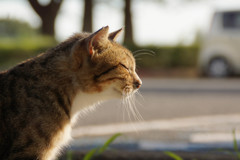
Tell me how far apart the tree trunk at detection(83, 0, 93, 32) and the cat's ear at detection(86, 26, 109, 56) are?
1517 centimetres

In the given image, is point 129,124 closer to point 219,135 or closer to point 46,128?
point 219,135

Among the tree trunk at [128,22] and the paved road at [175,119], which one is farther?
the tree trunk at [128,22]

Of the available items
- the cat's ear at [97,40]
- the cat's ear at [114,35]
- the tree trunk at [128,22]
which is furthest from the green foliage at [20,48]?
the cat's ear at [97,40]

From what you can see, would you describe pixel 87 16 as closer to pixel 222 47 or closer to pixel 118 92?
pixel 222 47

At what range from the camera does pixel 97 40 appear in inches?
111

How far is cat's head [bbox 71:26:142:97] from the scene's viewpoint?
2.79 metres

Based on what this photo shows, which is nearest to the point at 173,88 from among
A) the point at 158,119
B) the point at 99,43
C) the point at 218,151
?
the point at 158,119

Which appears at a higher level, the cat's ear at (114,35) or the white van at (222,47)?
the white van at (222,47)

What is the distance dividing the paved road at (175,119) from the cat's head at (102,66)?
1.29 ft

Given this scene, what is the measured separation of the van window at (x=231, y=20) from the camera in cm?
1284

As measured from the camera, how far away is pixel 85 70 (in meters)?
2.85

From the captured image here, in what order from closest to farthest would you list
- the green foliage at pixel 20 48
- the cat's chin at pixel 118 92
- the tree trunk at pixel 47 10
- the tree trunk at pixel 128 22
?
the cat's chin at pixel 118 92 → the green foliage at pixel 20 48 → the tree trunk at pixel 128 22 → the tree trunk at pixel 47 10

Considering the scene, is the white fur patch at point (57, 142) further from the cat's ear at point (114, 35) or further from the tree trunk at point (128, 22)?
the tree trunk at point (128, 22)

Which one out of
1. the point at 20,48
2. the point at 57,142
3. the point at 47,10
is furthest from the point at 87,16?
the point at 57,142
